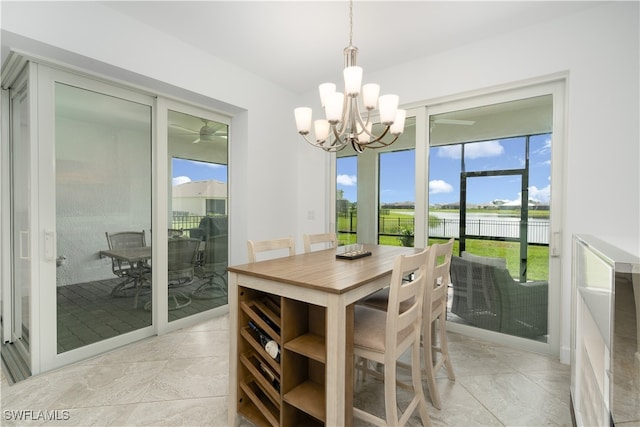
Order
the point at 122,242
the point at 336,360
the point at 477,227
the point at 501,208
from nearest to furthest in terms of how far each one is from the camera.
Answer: the point at 336,360
the point at 122,242
the point at 501,208
the point at 477,227

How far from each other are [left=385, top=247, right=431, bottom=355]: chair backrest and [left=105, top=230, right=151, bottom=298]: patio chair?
2364 millimetres

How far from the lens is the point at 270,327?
1533mm

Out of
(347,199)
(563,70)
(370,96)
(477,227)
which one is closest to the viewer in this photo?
(370,96)

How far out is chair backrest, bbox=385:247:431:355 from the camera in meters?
1.32

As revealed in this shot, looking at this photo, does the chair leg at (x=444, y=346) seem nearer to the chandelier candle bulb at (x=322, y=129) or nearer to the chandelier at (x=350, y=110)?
the chandelier at (x=350, y=110)

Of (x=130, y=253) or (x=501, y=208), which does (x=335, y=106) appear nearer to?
(x=501, y=208)

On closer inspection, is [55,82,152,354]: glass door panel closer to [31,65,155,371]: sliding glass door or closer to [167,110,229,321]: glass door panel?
[31,65,155,371]: sliding glass door

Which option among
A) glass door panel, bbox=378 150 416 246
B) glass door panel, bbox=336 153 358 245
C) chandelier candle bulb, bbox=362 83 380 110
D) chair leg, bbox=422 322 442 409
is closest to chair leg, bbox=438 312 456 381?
chair leg, bbox=422 322 442 409

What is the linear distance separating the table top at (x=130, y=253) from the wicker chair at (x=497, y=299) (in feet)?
9.73

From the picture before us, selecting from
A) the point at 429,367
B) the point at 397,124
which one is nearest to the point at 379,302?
the point at 429,367

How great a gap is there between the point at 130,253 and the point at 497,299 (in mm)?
3355

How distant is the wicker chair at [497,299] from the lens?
2551 millimetres

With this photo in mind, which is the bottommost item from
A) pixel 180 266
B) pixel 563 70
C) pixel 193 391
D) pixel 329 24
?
pixel 193 391

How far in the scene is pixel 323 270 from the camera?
1.67 metres
